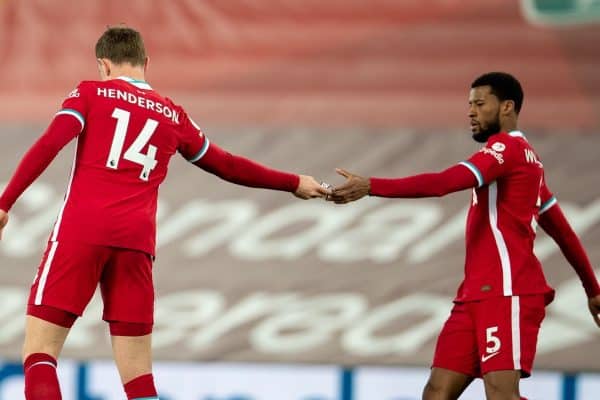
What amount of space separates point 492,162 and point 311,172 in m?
2.10

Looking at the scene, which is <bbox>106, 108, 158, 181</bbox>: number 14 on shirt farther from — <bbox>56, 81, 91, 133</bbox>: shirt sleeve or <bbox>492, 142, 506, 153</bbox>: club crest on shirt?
<bbox>492, 142, 506, 153</bbox>: club crest on shirt

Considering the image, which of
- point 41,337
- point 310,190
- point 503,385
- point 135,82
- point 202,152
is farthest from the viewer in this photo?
point 310,190

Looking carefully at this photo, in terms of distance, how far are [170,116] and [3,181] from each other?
2.57 meters

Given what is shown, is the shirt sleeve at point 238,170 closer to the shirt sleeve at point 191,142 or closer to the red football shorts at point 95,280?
the shirt sleeve at point 191,142

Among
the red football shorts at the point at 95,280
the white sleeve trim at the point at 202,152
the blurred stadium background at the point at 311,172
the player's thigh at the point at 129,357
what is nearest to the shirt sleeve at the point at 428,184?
the white sleeve trim at the point at 202,152

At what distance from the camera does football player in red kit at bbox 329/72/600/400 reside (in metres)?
4.43

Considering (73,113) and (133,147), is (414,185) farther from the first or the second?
(73,113)

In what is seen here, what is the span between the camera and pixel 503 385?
4375mm

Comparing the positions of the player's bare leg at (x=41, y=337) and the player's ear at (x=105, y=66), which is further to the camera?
the player's ear at (x=105, y=66)

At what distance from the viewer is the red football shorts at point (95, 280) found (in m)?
4.04

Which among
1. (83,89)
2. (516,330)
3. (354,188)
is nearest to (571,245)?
(516,330)

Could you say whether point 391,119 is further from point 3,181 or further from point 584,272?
point 3,181

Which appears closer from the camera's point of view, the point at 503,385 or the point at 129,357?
the point at 129,357

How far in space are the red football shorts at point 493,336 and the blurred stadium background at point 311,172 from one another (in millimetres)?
1780
